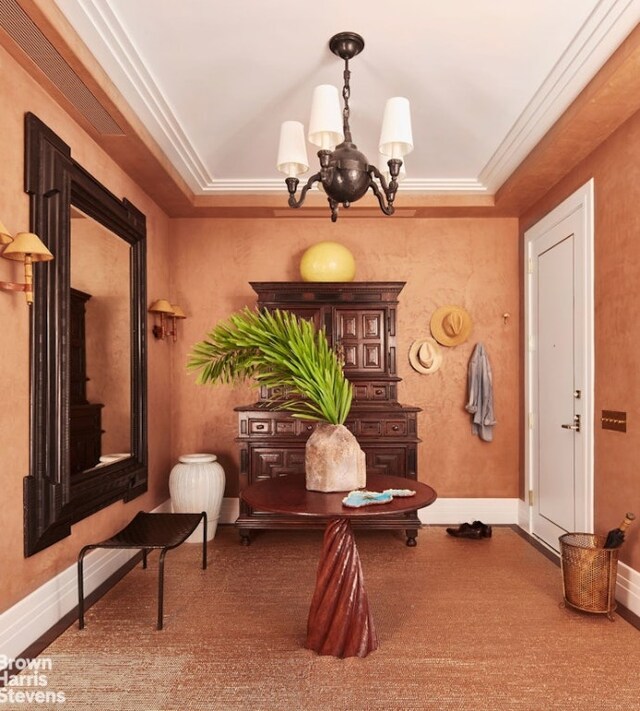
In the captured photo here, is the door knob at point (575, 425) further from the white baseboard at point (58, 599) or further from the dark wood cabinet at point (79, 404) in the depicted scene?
the dark wood cabinet at point (79, 404)

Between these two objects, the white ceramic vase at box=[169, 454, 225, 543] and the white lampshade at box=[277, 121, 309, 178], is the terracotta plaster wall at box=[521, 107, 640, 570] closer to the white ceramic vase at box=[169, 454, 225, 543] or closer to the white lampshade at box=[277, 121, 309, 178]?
the white lampshade at box=[277, 121, 309, 178]

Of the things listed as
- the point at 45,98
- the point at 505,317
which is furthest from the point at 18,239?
the point at 505,317

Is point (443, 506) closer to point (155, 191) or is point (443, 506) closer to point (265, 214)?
point (265, 214)

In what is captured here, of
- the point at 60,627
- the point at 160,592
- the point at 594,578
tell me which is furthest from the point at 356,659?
the point at 60,627

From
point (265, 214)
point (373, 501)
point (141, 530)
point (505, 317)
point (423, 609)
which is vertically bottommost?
point (423, 609)

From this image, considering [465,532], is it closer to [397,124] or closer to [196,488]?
[196,488]

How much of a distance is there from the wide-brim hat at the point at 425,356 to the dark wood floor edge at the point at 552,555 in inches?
59.3

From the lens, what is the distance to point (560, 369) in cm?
406

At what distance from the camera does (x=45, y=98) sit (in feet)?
9.40

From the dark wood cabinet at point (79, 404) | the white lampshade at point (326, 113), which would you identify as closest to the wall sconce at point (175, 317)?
the dark wood cabinet at point (79, 404)

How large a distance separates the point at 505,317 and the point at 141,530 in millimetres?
3450

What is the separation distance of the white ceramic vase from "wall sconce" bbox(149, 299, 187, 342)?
1.05 meters

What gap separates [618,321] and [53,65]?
10.7 ft

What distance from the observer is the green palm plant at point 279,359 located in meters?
2.58
